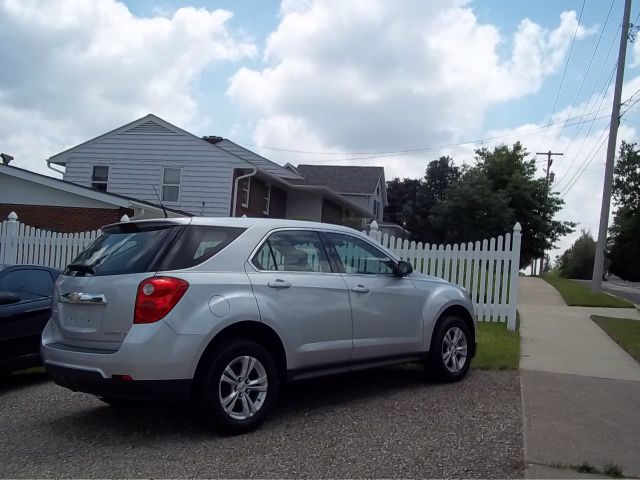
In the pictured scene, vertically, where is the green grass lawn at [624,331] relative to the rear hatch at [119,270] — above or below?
below

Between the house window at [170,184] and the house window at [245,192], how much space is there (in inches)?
94.4

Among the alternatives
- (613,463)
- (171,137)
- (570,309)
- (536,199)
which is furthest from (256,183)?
(613,463)

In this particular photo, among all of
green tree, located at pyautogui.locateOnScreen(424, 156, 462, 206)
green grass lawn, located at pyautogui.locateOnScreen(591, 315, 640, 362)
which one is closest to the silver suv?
green grass lawn, located at pyautogui.locateOnScreen(591, 315, 640, 362)

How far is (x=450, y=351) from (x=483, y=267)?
4501 millimetres

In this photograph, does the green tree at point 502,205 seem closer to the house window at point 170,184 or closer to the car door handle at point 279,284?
the house window at point 170,184

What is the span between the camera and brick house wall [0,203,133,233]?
714 inches

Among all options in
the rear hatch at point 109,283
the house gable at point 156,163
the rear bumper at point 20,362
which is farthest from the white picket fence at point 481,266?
the house gable at point 156,163

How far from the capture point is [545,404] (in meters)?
6.12

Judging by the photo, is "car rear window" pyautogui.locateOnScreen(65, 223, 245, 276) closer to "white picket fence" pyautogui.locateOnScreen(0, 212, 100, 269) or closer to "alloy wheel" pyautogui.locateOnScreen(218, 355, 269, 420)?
"alloy wheel" pyautogui.locateOnScreen(218, 355, 269, 420)

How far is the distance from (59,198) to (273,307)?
49.4ft

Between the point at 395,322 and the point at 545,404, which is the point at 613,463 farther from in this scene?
the point at 395,322

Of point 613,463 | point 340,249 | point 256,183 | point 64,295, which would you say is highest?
point 256,183

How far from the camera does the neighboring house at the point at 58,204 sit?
18.1m

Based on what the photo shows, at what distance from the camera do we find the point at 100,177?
2480 centimetres
